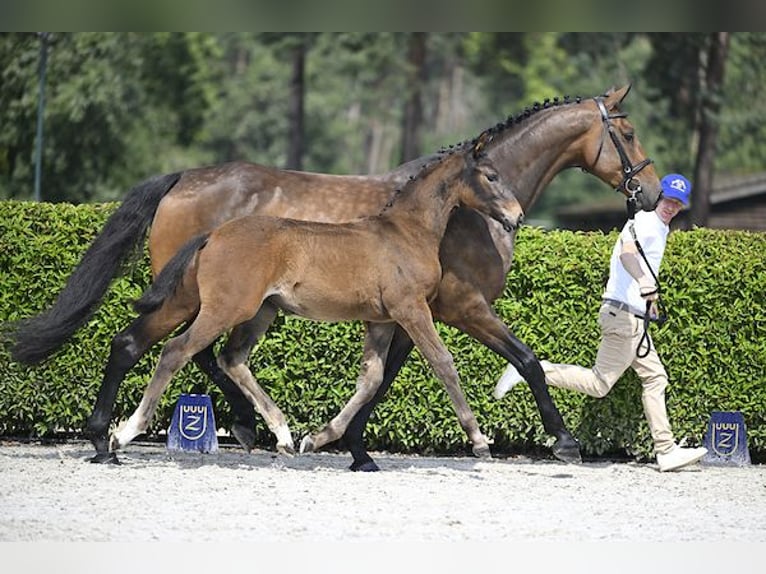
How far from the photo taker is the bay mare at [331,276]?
7.20m

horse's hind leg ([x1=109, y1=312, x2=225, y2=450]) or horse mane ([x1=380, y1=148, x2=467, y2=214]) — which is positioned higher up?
horse mane ([x1=380, y1=148, x2=467, y2=214])

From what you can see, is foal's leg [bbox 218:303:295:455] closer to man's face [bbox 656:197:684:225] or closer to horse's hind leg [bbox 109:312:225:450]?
horse's hind leg [bbox 109:312:225:450]

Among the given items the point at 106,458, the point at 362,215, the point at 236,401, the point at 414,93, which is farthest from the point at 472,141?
the point at 414,93

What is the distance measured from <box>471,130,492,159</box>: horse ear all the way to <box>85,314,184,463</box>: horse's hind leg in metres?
2.20

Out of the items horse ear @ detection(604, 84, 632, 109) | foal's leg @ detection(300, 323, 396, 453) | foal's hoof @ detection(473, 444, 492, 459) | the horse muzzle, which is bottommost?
foal's hoof @ detection(473, 444, 492, 459)

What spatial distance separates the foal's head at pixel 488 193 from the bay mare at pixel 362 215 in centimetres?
28

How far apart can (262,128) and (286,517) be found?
41.3 metres

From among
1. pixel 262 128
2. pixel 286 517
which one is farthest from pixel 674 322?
pixel 262 128

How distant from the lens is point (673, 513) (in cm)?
666

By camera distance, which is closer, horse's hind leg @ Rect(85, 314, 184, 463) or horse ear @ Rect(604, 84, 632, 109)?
horse's hind leg @ Rect(85, 314, 184, 463)

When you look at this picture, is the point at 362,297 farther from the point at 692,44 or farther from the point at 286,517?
the point at 692,44

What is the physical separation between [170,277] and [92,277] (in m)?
0.79

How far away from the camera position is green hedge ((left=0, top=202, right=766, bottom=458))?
345 inches

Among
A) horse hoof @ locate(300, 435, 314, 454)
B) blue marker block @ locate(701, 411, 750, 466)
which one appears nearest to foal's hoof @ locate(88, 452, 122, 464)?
horse hoof @ locate(300, 435, 314, 454)
